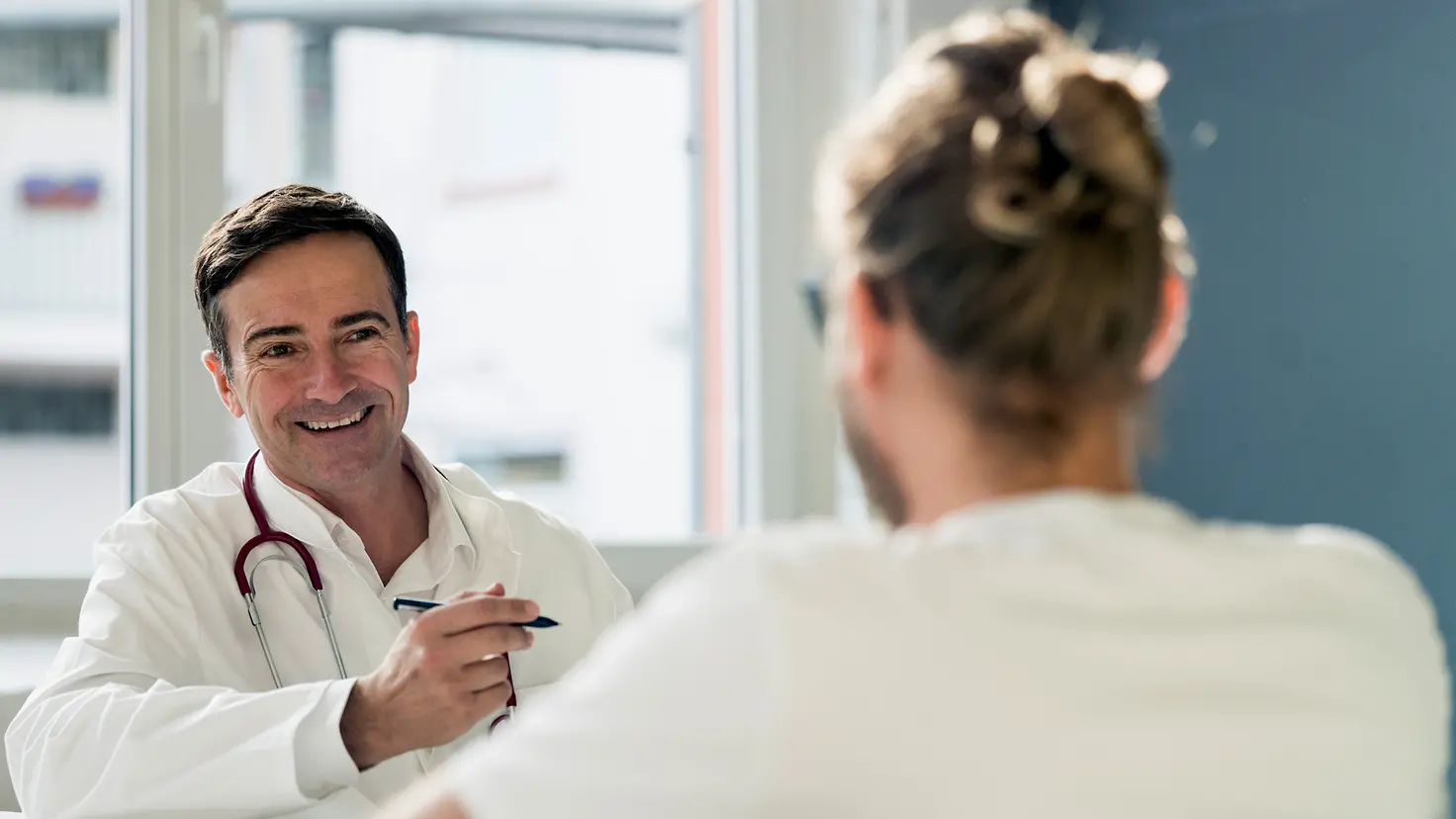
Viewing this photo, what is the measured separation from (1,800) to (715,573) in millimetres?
1554

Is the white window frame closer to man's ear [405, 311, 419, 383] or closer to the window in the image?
man's ear [405, 311, 419, 383]

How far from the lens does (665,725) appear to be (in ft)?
2.38

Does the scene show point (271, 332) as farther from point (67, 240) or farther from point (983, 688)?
point (983, 688)

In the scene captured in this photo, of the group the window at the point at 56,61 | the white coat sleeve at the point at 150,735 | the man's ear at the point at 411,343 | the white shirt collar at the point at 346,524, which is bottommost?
the white coat sleeve at the point at 150,735

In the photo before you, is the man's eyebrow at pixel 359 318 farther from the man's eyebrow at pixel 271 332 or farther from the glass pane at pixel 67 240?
the glass pane at pixel 67 240

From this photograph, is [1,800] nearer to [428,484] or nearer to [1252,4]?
[428,484]

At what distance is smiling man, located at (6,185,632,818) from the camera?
134 cm

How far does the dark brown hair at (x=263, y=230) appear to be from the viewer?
1.68 metres

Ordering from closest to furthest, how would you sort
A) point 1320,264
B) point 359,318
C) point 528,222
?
point 359,318
point 1320,264
point 528,222

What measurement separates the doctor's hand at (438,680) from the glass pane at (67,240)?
139 centimetres

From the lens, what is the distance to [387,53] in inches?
120

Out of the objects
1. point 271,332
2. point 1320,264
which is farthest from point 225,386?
point 1320,264

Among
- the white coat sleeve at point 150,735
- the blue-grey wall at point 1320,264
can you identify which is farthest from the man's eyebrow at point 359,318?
the blue-grey wall at point 1320,264

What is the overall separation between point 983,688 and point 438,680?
70 centimetres
